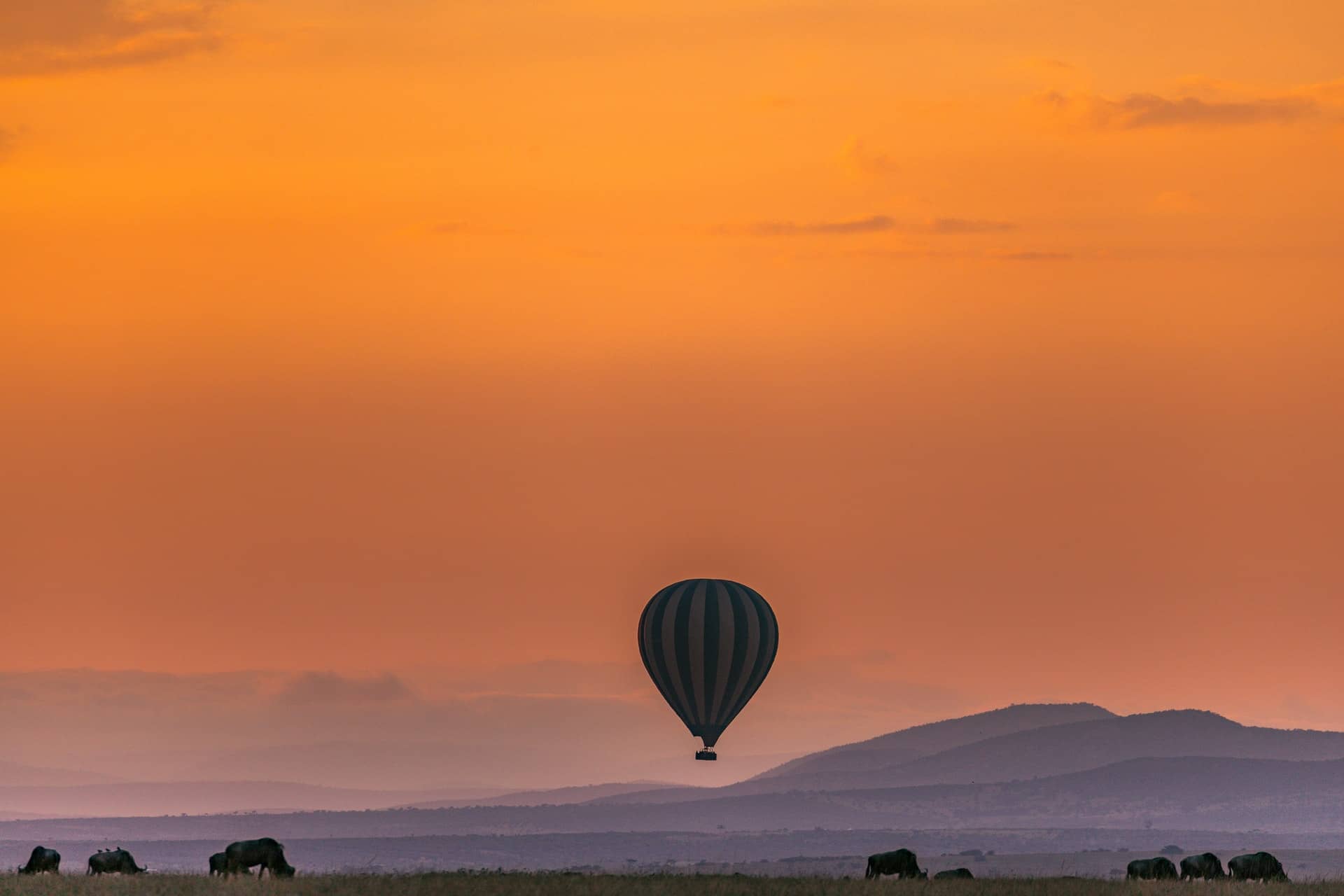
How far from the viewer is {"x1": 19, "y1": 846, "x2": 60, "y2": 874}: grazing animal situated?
217ft

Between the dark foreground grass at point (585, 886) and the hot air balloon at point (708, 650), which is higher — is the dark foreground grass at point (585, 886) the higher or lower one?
the lower one

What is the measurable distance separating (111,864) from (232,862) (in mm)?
4398

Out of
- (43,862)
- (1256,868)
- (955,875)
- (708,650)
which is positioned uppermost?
(708,650)

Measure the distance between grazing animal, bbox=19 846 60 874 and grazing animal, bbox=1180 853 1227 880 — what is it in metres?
33.7

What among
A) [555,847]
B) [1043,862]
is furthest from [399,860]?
[1043,862]

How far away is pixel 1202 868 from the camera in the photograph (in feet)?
235

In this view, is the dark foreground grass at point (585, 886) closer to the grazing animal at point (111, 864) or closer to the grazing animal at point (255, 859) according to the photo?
the grazing animal at point (255, 859)

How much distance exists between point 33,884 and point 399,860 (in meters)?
111

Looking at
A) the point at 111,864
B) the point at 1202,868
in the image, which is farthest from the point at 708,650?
the point at 111,864

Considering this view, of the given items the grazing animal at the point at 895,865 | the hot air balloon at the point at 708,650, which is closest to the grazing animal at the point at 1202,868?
the grazing animal at the point at 895,865

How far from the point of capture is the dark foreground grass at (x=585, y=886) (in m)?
57.8

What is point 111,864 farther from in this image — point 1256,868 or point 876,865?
point 1256,868

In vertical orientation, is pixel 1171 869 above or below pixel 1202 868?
above

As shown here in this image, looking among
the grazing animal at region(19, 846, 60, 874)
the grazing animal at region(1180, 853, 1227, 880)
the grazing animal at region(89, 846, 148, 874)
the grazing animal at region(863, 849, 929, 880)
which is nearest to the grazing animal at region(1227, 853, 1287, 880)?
the grazing animal at region(1180, 853, 1227, 880)
